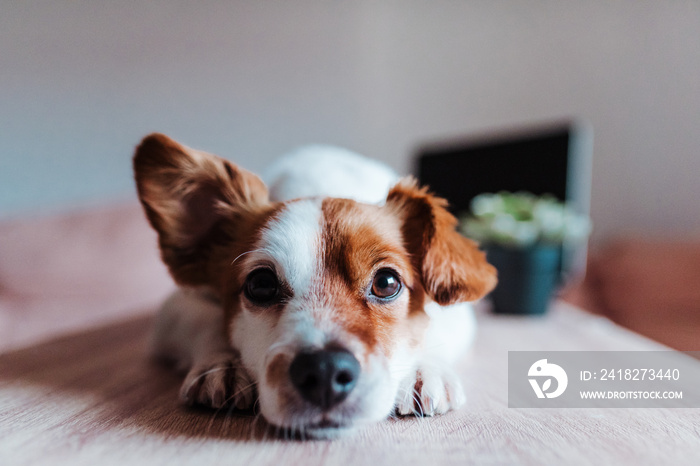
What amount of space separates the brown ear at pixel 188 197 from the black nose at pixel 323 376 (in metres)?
0.53

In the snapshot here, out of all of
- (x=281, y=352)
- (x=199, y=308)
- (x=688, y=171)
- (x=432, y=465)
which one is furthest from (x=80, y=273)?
(x=688, y=171)

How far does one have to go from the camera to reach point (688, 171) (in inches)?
149

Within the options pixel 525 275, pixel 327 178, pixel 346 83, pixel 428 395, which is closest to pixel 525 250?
pixel 525 275

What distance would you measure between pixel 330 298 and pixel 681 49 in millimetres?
4268

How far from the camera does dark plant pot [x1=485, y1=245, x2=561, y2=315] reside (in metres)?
1.94

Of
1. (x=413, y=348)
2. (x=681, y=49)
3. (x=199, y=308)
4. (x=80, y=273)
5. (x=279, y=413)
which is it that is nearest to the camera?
(x=279, y=413)

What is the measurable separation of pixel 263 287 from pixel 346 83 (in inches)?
124

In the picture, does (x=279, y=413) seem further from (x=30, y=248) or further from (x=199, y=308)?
(x=30, y=248)

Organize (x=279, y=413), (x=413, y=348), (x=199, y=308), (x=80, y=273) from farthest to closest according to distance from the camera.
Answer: (x=80, y=273) < (x=199, y=308) < (x=413, y=348) < (x=279, y=413)

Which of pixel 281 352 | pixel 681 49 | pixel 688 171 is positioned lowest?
pixel 281 352

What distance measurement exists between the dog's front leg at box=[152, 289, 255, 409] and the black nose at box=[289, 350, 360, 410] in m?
0.20

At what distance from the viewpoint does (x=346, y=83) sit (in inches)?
150

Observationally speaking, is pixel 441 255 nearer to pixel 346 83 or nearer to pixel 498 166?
pixel 498 166

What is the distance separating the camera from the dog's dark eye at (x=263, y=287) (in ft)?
3.16
